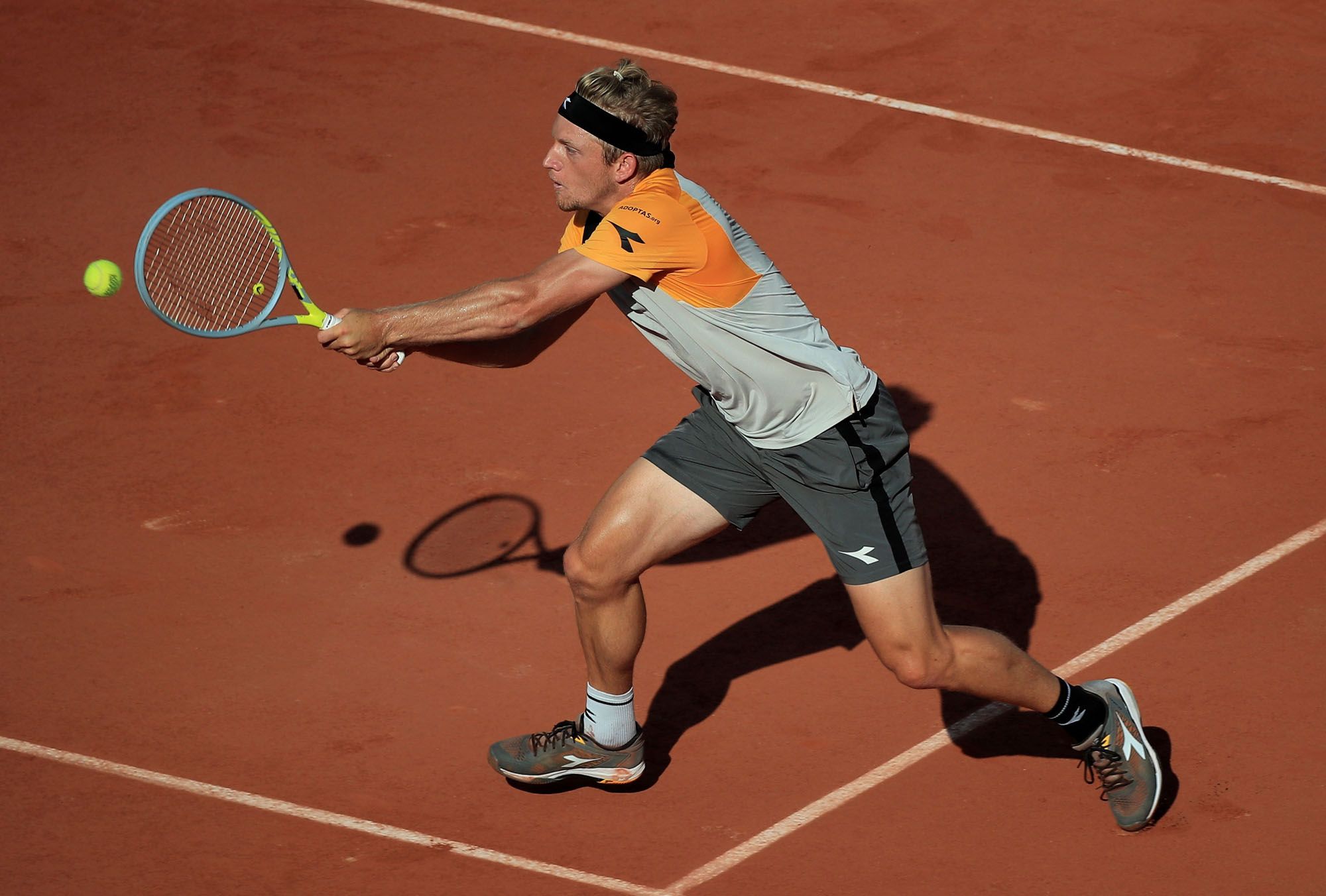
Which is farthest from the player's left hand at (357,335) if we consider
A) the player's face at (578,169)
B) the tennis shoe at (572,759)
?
the tennis shoe at (572,759)

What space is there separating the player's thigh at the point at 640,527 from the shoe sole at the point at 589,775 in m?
0.70

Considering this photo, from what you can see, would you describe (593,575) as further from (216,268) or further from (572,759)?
(216,268)

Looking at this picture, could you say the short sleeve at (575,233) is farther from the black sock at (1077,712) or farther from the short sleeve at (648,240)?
the black sock at (1077,712)

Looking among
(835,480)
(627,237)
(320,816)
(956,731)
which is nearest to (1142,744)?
(956,731)

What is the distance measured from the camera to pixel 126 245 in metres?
8.85

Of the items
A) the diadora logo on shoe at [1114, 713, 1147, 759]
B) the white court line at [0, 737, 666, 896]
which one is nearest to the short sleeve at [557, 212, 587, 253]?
the white court line at [0, 737, 666, 896]

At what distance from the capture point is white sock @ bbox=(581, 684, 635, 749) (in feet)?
17.6

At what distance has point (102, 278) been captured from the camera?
16.5ft

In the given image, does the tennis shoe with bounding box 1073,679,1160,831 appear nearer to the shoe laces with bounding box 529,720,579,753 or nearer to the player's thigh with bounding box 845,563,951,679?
the player's thigh with bounding box 845,563,951,679

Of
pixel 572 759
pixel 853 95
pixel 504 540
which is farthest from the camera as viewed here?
pixel 853 95

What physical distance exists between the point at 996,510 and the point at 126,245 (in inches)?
196

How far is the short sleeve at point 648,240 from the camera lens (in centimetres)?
462

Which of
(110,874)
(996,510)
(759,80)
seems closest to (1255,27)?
(759,80)

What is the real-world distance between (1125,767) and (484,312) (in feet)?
8.17
